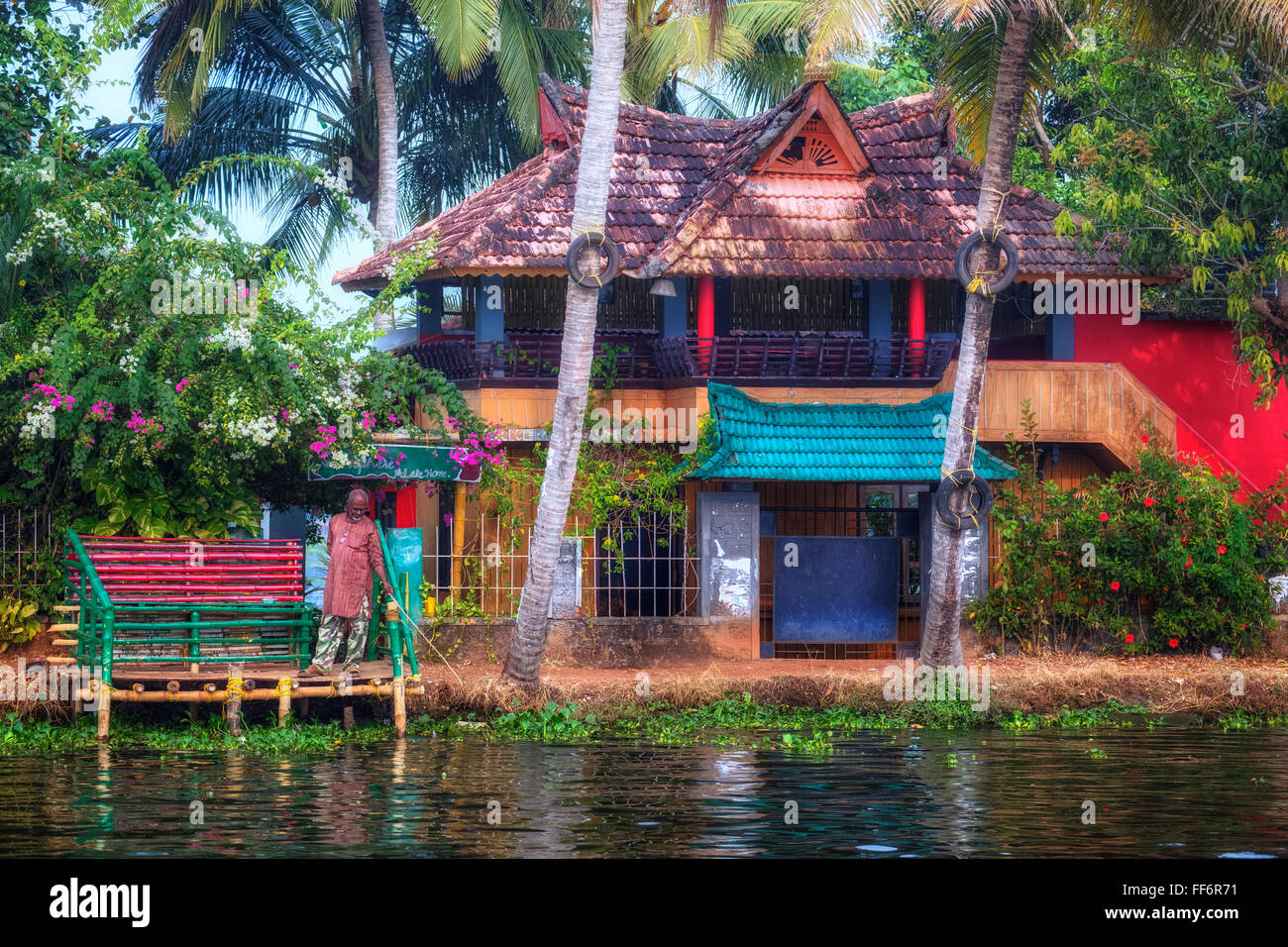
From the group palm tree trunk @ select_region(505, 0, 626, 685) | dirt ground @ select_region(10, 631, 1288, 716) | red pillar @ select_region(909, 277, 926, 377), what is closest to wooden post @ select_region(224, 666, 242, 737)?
dirt ground @ select_region(10, 631, 1288, 716)

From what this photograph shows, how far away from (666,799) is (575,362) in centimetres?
660

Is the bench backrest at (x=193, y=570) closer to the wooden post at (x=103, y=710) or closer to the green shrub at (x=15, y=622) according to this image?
the green shrub at (x=15, y=622)

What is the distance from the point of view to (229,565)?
1855 cm

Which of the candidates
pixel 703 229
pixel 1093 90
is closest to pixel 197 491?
pixel 703 229

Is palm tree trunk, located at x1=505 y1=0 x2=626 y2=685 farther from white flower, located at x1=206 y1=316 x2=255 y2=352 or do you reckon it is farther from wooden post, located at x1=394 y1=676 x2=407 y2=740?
white flower, located at x1=206 y1=316 x2=255 y2=352

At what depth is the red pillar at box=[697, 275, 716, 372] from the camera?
2323 centimetres

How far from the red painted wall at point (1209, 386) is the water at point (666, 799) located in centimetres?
1076

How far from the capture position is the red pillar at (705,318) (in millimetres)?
23234

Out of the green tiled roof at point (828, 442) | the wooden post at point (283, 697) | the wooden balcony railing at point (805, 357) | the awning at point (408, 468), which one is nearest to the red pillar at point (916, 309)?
the wooden balcony railing at point (805, 357)

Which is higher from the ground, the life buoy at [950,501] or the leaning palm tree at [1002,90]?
the leaning palm tree at [1002,90]

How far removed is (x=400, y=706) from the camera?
671 inches

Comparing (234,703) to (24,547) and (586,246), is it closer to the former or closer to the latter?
(24,547)

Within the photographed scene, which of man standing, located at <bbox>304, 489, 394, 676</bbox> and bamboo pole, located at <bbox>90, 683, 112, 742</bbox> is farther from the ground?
man standing, located at <bbox>304, 489, 394, 676</bbox>

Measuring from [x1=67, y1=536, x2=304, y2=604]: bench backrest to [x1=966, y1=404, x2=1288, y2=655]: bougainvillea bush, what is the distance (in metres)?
9.51
